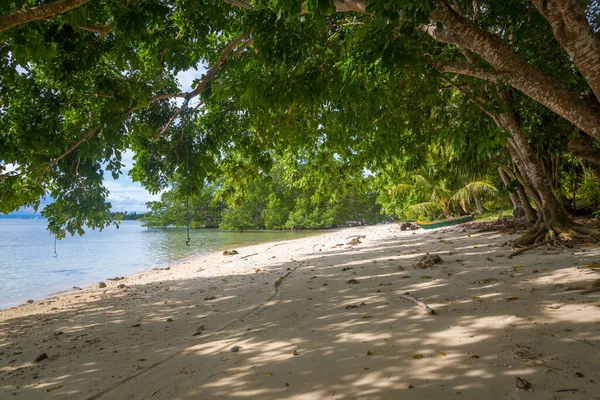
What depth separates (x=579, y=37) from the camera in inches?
126

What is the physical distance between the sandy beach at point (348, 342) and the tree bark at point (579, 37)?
2.22 meters

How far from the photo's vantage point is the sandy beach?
7.26 feet

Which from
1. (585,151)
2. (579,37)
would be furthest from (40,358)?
(585,151)

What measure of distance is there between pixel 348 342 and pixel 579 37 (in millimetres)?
3649

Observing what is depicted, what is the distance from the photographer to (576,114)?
345 centimetres

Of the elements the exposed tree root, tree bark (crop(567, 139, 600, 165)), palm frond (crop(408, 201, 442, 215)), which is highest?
tree bark (crop(567, 139, 600, 165))

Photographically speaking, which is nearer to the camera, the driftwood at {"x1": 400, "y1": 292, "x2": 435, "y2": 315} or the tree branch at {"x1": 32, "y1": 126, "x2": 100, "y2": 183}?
the driftwood at {"x1": 400, "y1": 292, "x2": 435, "y2": 315}

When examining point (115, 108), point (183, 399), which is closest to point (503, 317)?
point (183, 399)

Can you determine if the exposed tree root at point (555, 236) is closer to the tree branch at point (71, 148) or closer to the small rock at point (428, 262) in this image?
the small rock at point (428, 262)

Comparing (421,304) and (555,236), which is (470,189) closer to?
(555,236)

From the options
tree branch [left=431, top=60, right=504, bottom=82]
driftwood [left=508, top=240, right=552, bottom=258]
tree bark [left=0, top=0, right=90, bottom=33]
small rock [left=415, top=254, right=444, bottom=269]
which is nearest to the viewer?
tree bark [left=0, top=0, right=90, bottom=33]

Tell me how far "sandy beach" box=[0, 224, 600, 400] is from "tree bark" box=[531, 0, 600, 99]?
87.4 inches

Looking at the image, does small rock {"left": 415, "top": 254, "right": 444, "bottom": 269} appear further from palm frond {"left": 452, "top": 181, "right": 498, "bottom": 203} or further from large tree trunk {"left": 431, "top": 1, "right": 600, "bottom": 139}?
palm frond {"left": 452, "top": 181, "right": 498, "bottom": 203}

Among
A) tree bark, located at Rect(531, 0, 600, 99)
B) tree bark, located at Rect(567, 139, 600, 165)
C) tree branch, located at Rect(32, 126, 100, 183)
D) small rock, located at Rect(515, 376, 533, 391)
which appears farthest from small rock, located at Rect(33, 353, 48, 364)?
tree bark, located at Rect(567, 139, 600, 165)
